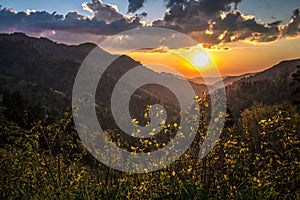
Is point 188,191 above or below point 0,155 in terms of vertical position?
above

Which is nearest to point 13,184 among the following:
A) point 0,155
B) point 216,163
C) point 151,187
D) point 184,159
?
point 0,155

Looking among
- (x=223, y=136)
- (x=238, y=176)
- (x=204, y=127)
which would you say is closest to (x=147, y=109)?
(x=204, y=127)

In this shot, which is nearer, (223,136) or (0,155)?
(223,136)

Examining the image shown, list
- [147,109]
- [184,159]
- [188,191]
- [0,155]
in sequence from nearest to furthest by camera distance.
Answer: [188,191], [147,109], [184,159], [0,155]

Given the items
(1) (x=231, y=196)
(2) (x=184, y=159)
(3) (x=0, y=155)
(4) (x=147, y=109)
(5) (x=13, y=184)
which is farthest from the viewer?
(3) (x=0, y=155)

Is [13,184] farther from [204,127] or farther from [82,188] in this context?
[204,127]

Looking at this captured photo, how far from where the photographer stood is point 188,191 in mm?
7254

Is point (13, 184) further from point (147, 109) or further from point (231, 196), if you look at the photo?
point (231, 196)

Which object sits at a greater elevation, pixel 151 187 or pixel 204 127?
pixel 204 127

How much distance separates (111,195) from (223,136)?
3.26 metres

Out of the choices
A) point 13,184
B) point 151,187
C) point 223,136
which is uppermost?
point 223,136

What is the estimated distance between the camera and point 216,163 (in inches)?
319

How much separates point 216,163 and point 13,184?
654 centimetres

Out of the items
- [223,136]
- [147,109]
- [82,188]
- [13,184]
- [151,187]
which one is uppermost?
[147,109]
